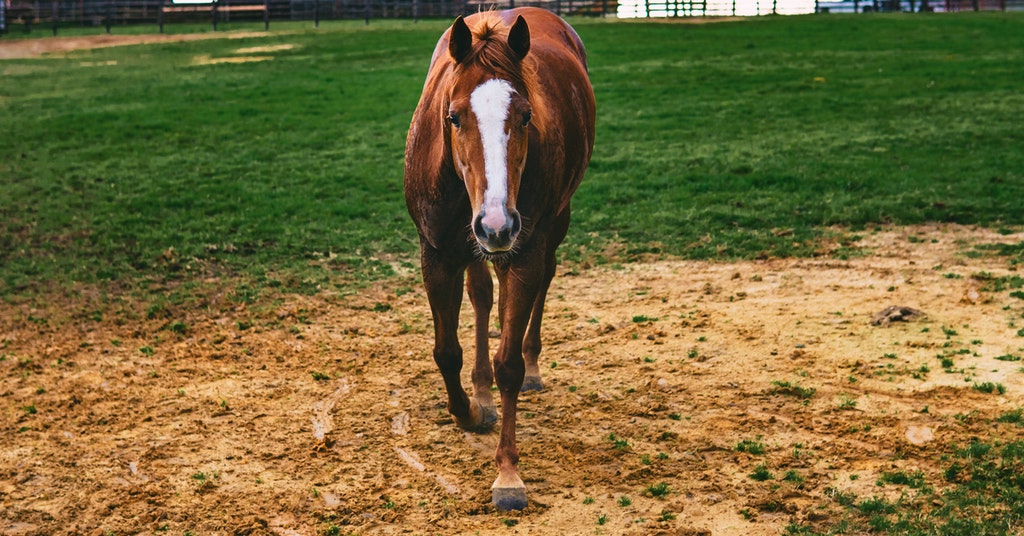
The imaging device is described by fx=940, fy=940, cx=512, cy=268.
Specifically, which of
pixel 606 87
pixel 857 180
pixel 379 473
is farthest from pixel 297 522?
pixel 606 87

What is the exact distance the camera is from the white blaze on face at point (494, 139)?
143 inches

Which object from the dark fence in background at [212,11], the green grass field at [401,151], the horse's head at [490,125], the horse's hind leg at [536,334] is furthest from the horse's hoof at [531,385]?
the dark fence in background at [212,11]

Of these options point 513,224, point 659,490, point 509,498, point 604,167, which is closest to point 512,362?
point 509,498

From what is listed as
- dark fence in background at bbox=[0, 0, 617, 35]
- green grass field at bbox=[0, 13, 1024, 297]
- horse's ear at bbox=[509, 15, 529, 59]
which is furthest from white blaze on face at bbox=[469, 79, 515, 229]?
dark fence in background at bbox=[0, 0, 617, 35]

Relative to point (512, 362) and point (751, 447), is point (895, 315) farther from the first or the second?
point (512, 362)

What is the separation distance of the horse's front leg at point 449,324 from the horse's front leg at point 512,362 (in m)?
0.27

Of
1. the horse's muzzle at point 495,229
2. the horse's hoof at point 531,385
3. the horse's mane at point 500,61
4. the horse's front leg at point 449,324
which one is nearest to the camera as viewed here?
the horse's muzzle at point 495,229

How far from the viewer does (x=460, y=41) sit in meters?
4.05

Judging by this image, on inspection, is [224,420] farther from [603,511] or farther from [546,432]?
[603,511]

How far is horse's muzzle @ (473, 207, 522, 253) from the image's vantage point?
141 inches

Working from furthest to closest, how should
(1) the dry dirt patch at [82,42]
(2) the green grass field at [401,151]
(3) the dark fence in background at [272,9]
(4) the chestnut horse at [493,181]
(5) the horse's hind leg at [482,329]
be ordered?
(3) the dark fence in background at [272,9] < (1) the dry dirt patch at [82,42] < (2) the green grass field at [401,151] < (5) the horse's hind leg at [482,329] < (4) the chestnut horse at [493,181]

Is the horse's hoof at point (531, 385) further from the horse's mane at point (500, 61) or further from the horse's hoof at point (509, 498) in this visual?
the horse's mane at point (500, 61)

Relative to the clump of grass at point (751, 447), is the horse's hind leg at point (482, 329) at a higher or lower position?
higher

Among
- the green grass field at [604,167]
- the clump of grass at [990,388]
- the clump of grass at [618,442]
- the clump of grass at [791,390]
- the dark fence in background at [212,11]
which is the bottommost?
the clump of grass at [618,442]
